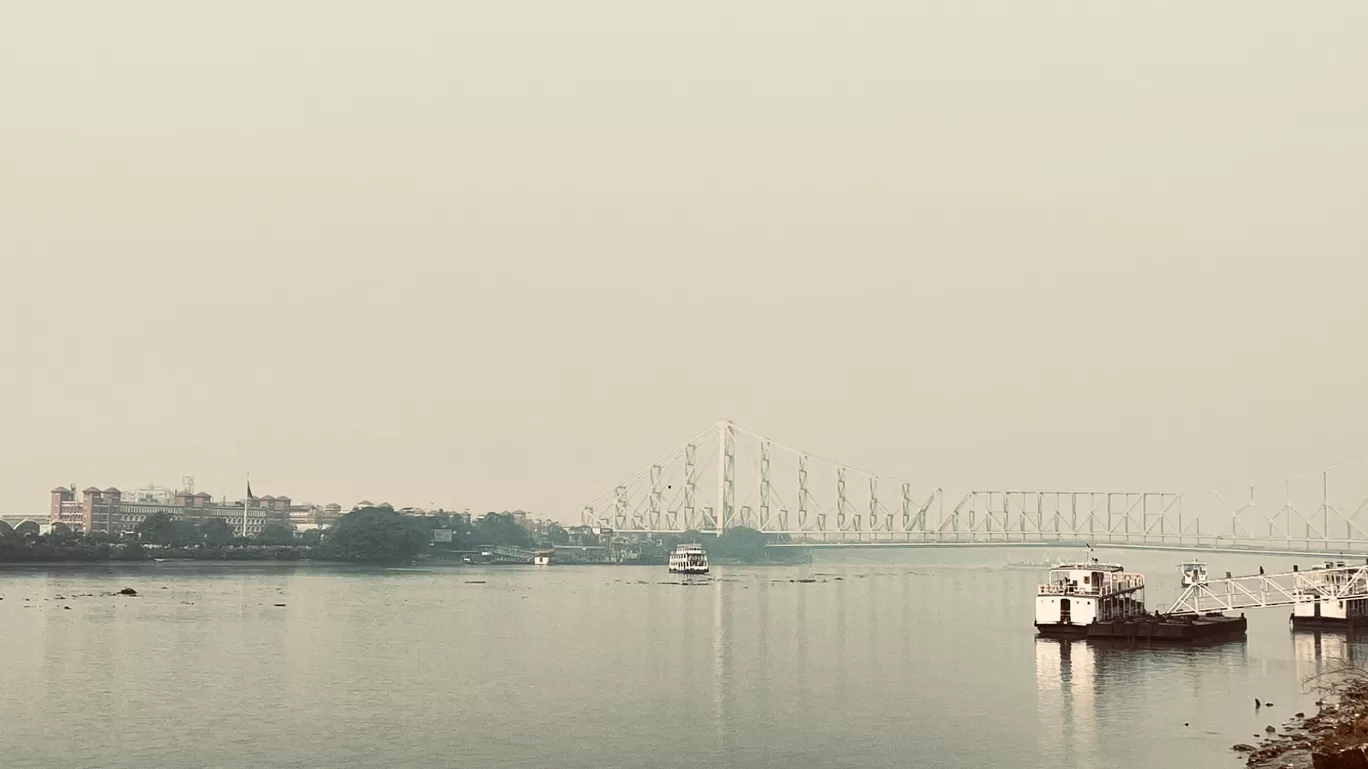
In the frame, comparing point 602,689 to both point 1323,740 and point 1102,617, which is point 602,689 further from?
point 1102,617

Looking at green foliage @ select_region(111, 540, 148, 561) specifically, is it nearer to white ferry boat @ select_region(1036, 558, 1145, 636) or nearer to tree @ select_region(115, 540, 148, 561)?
tree @ select_region(115, 540, 148, 561)

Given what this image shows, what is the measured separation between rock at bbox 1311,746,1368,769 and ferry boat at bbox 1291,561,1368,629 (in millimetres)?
55093

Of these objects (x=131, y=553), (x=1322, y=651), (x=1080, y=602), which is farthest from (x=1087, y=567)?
(x=131, y=553)

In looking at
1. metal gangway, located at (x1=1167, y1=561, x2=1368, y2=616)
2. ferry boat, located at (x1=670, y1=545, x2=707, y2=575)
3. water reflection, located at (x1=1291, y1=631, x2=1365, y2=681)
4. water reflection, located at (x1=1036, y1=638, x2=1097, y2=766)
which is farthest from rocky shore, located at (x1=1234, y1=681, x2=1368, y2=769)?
ferry boat, located at (x1=670, y1=545, x2=707, y2=575)

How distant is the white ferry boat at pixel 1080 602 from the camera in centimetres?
7575

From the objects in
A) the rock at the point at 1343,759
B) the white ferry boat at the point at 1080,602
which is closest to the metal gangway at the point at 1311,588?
the white ferry boat at the point at 1080,602

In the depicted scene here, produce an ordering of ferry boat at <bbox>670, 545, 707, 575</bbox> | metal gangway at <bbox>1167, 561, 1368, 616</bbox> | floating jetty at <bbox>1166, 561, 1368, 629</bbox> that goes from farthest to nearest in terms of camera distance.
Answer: ferry boat at <bbox>670, 545, 707, 575</bbox>
floating jetty at <bbox>1166, 561, 1368, 629</bbox>
metal gangway at <bbox>1167, 561, 1368, 616</bbox>

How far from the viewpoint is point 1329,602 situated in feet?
279

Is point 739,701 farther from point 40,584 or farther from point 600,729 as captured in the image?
point 40,584

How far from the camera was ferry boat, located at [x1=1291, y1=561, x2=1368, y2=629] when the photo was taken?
273 feet

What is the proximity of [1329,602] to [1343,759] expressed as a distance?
198 feet

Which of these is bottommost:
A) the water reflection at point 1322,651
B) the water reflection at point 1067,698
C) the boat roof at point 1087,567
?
the water reflection at point 1322,651

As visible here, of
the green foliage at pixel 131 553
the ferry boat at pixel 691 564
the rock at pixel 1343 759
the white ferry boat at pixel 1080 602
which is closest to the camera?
the rock at pixel 1343 759

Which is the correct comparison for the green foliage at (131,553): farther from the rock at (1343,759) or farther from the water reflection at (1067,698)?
the rock at (1343,759)
